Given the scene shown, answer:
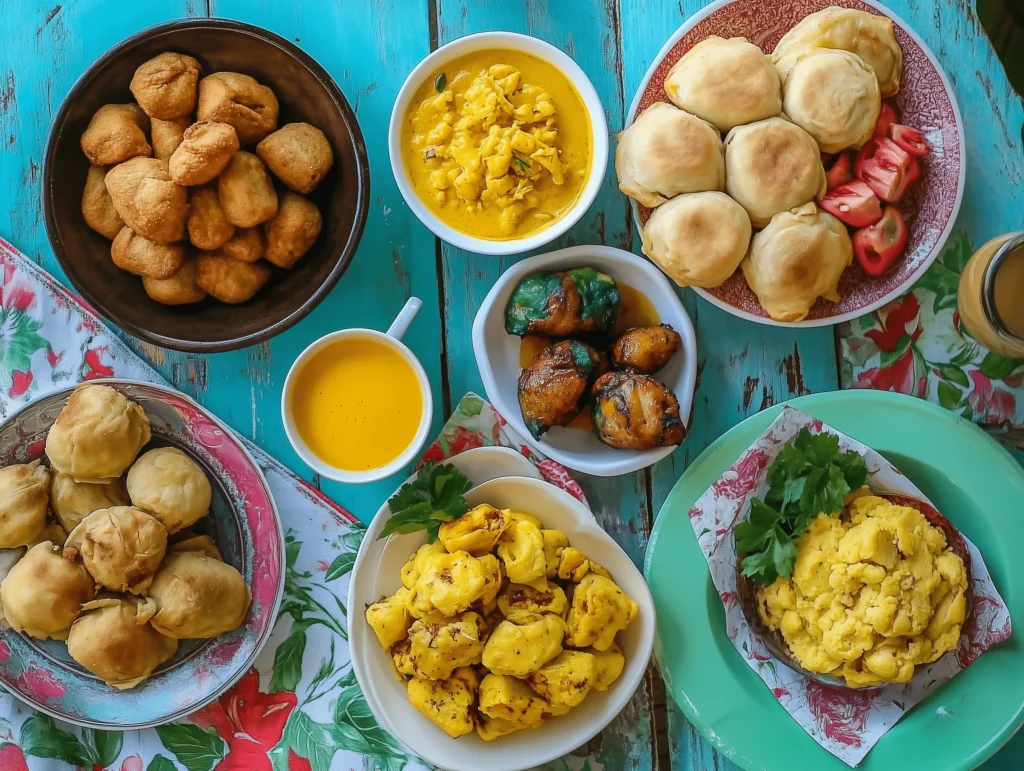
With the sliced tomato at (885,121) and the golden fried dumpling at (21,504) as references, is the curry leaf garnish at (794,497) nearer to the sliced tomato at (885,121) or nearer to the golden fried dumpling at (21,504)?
the sliced tomato at (885,121)

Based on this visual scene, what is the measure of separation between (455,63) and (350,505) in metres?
0.97

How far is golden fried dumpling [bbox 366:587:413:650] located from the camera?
5.51 feet

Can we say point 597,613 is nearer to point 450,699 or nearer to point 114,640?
point 450,699

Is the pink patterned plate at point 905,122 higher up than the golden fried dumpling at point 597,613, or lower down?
higher up

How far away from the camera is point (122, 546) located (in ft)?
5.36

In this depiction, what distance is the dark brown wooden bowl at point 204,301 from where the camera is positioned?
1.60 meters

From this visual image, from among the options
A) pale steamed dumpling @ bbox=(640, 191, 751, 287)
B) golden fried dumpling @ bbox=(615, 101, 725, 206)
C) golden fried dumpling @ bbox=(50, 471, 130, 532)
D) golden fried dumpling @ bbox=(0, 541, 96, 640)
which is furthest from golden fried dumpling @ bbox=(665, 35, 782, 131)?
golden fried dumpling @ bbox=(0, 541, 96, 640)

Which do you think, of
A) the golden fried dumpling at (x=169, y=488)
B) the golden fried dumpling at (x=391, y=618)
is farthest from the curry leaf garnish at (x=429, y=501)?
the golden fried dumpling at (x=169, y=488)

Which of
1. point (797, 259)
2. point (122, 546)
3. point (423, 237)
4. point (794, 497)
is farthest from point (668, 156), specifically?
point (122, 546)

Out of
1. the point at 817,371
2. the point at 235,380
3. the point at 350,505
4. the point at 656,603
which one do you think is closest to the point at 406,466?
the point at 350,505

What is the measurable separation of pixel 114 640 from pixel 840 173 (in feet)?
5.61

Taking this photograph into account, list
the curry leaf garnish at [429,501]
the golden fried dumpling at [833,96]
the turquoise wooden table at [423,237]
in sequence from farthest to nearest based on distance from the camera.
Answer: the turquoise wooden table at [423,237] < the curry leaf garnish at [429,501] < the golden fried dumpling at [833,96]

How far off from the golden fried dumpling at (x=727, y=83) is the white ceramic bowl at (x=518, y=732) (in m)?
0.81

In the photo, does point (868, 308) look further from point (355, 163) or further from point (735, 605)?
point (355, 163)
